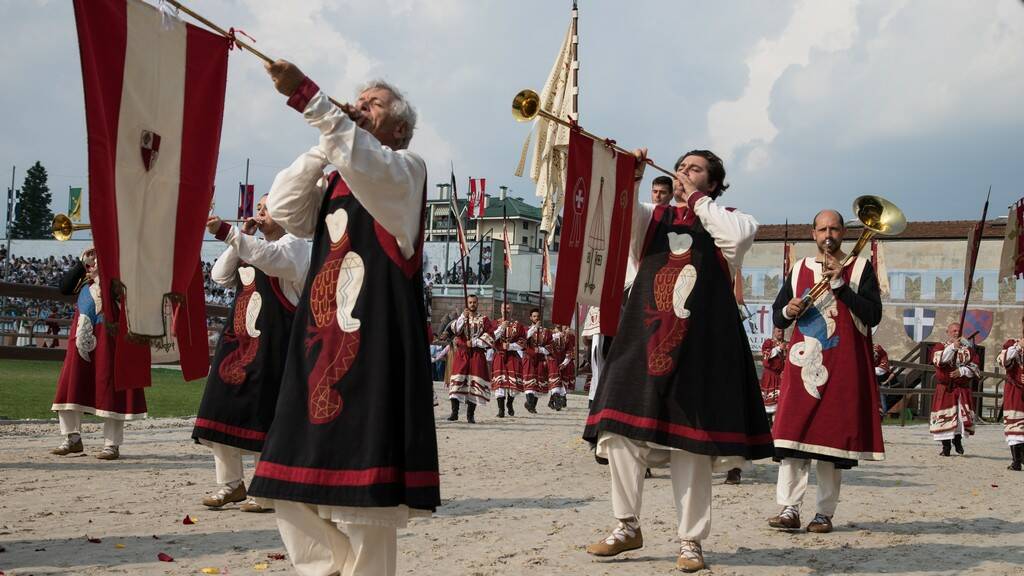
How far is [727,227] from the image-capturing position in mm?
5207

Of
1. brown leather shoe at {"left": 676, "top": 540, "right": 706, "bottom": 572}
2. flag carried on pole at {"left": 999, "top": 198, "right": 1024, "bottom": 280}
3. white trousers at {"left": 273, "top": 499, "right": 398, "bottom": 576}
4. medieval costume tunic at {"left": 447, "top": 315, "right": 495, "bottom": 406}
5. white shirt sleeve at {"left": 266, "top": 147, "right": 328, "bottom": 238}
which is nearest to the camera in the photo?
white trousers at {"left": 273, "top": 499, "right": 398, "bottom": 576}

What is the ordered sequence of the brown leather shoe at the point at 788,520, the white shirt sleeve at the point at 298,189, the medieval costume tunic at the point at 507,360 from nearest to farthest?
the white shirt sleeve at the point at 298,189 < the brown leather shoe at the point at 788,520 < the medieval costume tunic at the point at 507,360

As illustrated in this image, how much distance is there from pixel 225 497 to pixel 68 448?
10.9ft

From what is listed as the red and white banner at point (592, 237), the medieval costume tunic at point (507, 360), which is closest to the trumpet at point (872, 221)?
the red and white banner at point (592, 237)

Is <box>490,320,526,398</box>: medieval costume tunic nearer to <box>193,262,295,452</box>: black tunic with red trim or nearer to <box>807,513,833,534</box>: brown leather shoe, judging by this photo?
<box>193,262,295,452</box>: black tunic with red trim

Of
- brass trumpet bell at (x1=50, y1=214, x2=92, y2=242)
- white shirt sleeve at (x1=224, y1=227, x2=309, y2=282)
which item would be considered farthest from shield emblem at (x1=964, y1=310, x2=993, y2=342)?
white shirt sleeve at (x1=224, y1=227, x2=309, y2=282)

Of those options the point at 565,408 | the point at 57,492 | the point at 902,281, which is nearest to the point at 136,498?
the point at 57,492

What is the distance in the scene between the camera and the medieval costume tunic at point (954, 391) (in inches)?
522

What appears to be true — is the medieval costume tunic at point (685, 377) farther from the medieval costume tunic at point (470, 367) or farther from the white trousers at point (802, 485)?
the medieval costume tunic at point (470, 367)

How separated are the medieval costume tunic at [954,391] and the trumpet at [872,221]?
7.11 m

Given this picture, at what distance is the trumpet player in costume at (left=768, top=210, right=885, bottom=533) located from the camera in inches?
252

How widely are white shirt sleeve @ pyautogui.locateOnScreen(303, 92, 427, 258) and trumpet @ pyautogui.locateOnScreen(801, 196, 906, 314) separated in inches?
148

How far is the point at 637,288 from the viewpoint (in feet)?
17.9

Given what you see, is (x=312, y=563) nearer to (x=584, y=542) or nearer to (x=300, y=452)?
(x=300, y=452)
